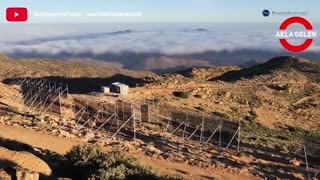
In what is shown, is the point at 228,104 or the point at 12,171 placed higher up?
the point at 12,171

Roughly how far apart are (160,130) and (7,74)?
172 ft

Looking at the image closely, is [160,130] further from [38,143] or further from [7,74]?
[7,74]

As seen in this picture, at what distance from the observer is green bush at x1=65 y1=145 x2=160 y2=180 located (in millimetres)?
14305

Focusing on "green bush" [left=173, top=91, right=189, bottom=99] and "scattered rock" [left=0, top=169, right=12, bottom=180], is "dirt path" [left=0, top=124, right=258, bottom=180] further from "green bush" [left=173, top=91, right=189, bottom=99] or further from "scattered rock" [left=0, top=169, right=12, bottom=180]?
"green bush" [left=173, top=91, right=189, bottom=99]

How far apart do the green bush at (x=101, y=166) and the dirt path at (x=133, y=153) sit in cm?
570

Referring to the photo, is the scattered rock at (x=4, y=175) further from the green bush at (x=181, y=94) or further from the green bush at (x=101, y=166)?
the green bush at (x=181, y=94)

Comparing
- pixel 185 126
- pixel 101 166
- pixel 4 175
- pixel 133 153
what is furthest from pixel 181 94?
pixel 4 175

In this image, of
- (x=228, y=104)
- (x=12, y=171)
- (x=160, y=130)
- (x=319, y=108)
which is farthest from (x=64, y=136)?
(x=319, y=108)

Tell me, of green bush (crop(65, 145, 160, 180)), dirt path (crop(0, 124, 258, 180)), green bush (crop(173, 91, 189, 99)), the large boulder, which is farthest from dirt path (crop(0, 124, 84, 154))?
green bush (crop(173, 91, 189, 99))

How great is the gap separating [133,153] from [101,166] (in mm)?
10581

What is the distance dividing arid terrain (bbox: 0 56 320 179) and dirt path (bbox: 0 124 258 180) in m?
0.05

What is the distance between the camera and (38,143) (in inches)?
1019

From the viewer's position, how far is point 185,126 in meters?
33.8

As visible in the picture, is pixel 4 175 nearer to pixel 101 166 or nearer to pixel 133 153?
pixel 101 166
